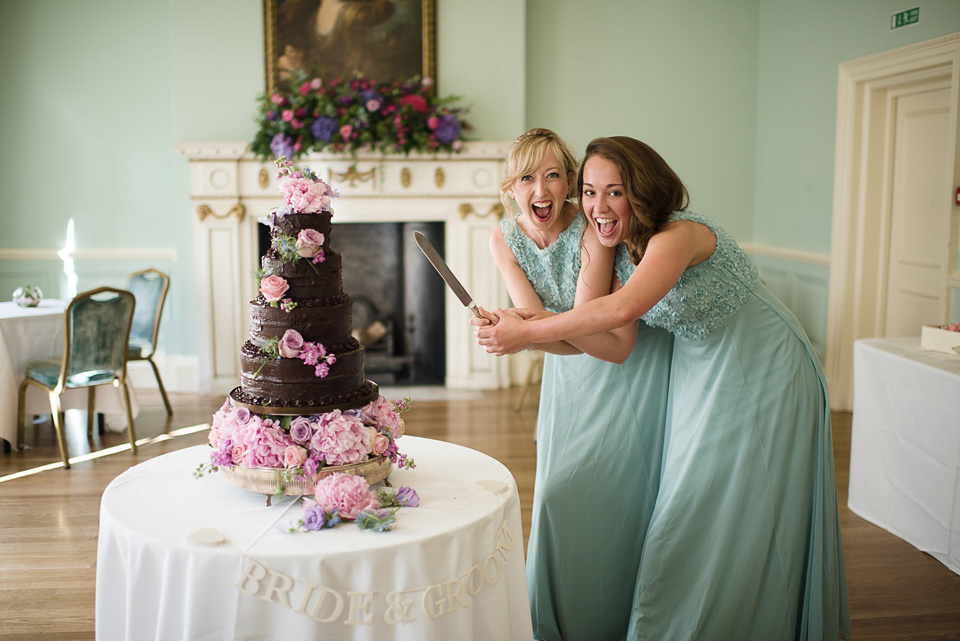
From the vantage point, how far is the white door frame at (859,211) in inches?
229

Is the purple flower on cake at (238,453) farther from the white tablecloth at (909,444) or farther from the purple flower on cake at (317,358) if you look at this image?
the white tablecloth at (909,444)

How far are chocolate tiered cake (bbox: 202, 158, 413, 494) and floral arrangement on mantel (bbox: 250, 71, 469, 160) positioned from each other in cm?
416

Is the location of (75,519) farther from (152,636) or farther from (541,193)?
(541,193)

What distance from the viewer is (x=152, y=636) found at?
2.01m

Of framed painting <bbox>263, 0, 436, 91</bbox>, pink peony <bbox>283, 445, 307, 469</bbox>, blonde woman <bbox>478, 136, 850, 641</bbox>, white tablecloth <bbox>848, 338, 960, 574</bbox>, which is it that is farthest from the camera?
framed painting <bbox>263, 0, 436, 91</bbox>

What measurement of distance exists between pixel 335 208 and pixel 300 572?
196 inches

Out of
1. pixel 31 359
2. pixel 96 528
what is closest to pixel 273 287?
pixel 96 528

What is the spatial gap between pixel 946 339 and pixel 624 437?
1.88 metres

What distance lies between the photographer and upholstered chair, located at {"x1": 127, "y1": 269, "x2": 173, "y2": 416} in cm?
587

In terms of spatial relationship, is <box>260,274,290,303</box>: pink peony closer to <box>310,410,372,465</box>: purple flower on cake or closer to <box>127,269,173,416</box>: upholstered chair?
<box>310,410,372,465</box>: purple flower on cake

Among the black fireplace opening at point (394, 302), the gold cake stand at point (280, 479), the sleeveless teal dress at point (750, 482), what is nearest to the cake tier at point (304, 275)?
the gold cake stand at point (280, 479)

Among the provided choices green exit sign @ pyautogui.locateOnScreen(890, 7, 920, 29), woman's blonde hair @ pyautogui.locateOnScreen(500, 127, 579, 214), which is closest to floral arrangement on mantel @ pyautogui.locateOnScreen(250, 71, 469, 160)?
green exit sign @ pyautogui.locateOnScreen(890, 7, 920, 29)

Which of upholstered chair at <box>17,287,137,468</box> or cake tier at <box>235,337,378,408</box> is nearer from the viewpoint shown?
cake tier at <box>235,337,378,408</box>

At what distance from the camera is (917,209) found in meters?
5.62
